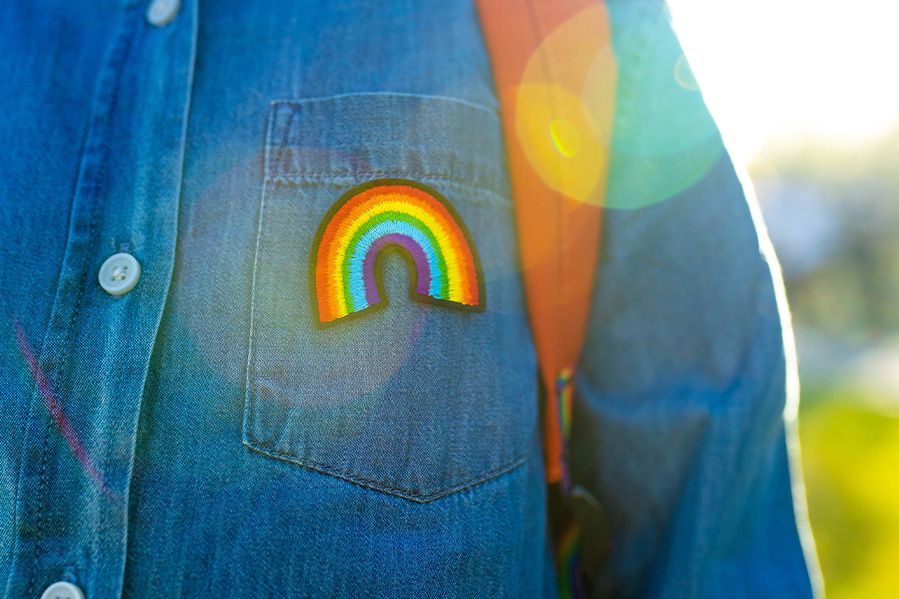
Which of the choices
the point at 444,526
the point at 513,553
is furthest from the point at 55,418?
the point at 513,553

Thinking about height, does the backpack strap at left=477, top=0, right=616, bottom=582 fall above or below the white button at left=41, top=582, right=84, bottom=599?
above

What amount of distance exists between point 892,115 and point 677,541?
15.4 meters

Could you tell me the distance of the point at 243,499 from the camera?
72cm

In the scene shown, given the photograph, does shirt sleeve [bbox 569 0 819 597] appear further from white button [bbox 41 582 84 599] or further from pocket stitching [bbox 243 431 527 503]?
white button [bbox 41 582 84 599]

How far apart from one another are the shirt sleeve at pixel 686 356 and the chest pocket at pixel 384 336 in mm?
210

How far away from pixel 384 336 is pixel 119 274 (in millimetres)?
332

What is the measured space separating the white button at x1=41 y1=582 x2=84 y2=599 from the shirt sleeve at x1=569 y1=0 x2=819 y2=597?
0.72 m

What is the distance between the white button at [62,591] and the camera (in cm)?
69

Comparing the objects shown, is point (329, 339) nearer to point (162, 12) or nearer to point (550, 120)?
point (550, 120)

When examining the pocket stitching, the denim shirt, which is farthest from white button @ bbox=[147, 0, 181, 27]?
the pocket stitching

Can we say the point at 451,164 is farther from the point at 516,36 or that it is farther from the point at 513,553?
the point at 513,553

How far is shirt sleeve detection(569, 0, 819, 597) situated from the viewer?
897 millimetres

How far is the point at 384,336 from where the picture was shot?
2.51 feet

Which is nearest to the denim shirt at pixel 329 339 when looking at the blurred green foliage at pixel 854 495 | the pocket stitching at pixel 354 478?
the pocket stitching at pixel 354 478
